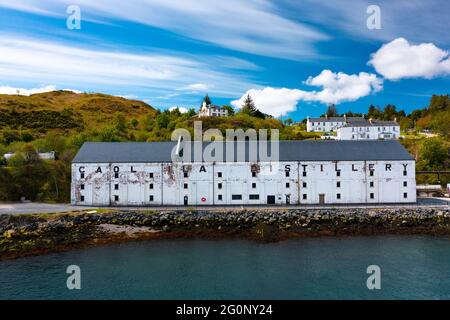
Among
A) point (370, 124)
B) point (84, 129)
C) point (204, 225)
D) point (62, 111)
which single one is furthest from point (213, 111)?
point (204, 225)

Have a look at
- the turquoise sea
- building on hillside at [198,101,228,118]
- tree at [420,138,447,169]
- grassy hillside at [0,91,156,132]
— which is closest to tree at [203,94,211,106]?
building on hillside at [198,101,228,118]

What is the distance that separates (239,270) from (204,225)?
38.1ft

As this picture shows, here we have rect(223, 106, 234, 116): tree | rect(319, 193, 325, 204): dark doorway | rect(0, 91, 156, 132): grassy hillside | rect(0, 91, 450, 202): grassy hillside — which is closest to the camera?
rect(319, 193, 325, 204): dark doorway

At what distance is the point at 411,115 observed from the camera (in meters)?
138

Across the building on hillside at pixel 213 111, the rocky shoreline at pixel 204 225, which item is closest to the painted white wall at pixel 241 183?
the rocky shoreline at pixel 204 225

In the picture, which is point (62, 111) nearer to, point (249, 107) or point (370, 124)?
point (249, 107)

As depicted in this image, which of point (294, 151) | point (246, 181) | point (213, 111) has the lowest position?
point (246, 181)

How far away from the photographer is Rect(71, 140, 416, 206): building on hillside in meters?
44.7

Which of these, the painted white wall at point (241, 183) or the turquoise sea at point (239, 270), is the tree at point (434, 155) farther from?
the turquoise sea at point (239, 270)

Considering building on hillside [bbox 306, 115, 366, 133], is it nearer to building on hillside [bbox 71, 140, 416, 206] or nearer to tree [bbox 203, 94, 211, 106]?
tree [bbox 203, 94, 211, 106]

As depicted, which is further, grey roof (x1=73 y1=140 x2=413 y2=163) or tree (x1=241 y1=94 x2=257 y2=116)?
tree (x1=241 y1=94 x2=257 y2=116)

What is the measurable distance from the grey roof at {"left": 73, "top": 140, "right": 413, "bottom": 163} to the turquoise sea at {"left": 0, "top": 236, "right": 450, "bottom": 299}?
14.8m

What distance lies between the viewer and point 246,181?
44906 millimetres

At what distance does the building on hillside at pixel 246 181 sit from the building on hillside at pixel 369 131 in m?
50.7
